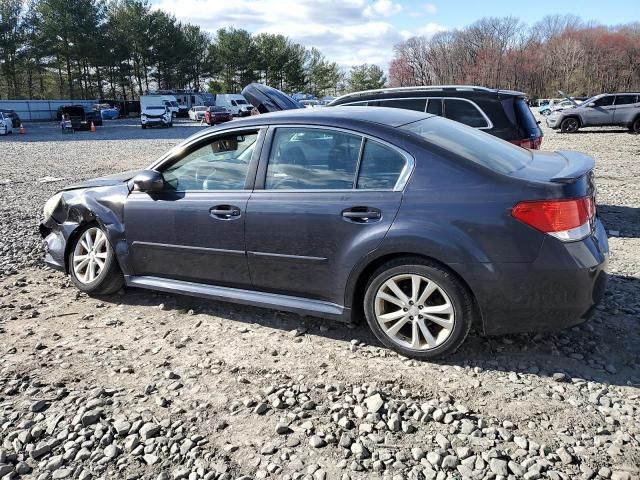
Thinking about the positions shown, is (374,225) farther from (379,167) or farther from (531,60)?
(531,60)

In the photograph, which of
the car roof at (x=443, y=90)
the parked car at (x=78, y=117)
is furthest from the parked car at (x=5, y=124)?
the car roof at (x=443, y=90)

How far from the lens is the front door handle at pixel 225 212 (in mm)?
3980

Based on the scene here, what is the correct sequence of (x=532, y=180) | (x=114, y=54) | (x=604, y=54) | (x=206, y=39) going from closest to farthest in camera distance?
1. (x=532, y=180)
2. (x=114, y=54)
3. (x=206, y=39)
4. (x=604, y=54)

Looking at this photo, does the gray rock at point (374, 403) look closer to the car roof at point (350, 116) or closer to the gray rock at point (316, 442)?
the gray rock at point (316, 442)

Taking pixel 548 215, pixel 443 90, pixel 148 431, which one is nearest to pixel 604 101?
pixel 443 90

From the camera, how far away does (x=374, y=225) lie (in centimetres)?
348

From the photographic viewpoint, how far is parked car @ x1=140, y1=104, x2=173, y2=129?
120 ft

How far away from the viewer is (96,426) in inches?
117

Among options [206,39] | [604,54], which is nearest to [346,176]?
[206,39]

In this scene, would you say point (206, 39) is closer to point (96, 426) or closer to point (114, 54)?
point (114, 54)

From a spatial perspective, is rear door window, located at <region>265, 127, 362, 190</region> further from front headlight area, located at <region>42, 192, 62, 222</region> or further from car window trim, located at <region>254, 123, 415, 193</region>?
front headlight area, located at <region>42, 192, 62, 222</region>

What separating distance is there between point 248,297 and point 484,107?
16.3 feet

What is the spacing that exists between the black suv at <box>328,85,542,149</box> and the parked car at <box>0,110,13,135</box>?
3059 cm

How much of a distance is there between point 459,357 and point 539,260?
2.90ft
